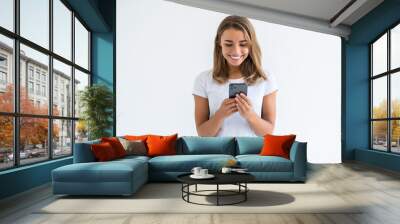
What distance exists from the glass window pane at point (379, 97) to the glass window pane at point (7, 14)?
7.30 meters

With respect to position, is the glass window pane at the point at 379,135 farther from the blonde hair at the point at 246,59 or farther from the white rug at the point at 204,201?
the white rug at the point at 204,201

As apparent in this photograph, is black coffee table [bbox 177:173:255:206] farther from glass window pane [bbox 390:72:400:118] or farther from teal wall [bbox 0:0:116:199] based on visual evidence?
glass window pane [bbox 390:72:400:118]

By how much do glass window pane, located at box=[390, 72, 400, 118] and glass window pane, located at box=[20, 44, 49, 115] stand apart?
662cm

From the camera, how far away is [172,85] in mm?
8133

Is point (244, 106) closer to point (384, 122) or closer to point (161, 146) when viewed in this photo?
point (161, 146)

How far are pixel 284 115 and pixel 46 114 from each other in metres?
4.61

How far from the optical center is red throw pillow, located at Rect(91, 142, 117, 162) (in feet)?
18.2

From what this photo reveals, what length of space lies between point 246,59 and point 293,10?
1.61 meters

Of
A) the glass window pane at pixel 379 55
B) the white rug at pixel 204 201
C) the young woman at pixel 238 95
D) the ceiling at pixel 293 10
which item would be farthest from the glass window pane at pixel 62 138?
the glass window pane at pixel 379 55

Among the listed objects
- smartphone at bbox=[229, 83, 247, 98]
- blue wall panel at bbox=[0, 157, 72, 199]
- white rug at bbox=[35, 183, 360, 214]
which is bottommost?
white rug at bbox=[35, 183, 360, 214]

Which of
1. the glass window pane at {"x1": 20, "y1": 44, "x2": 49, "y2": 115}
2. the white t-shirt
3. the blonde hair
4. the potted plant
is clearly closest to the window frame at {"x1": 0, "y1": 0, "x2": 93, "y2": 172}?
the glass window pane at {"x1": 20, "y1": 44, "x2": 49, "y2": 115}

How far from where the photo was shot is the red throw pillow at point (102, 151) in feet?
18.2

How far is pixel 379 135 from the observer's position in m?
8.67

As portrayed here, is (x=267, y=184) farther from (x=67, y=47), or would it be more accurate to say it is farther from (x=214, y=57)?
(x=67, y=47)
